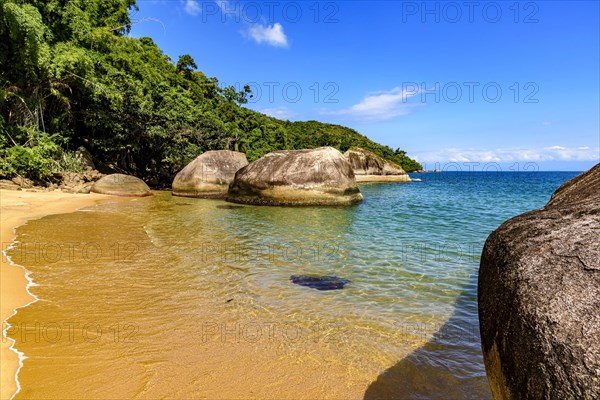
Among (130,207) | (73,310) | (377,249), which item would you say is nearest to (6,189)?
(130,207)

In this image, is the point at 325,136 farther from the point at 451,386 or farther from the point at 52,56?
the point at 451,386

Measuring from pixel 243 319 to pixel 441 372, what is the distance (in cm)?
232

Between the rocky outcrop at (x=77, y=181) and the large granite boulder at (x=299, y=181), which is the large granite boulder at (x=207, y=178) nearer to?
the large granite boulder at (x=299, y=181)

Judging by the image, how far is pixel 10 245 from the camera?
24.1ft

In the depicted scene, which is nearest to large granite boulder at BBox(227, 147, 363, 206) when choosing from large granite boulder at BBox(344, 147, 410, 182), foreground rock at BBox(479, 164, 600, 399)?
foreground rock at BBox(479, 164, 600, 399)

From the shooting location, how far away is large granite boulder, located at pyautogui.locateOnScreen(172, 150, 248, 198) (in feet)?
68.8

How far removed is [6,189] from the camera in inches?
607

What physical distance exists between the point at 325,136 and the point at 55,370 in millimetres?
71330

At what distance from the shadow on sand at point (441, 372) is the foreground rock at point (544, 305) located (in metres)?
1.42

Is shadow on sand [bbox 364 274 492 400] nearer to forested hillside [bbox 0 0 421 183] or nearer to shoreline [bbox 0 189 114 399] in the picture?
shoreline [bbox 0 189 114 399]

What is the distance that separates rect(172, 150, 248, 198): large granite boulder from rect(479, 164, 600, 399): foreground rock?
66.0 feet

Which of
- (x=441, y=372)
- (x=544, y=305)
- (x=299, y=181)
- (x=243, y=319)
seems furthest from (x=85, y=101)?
(x=544, y=305)

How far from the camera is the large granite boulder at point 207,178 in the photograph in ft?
68.8

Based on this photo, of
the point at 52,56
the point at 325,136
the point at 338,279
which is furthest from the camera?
the point at 325,136
